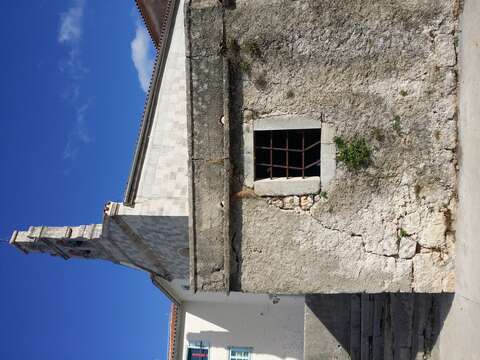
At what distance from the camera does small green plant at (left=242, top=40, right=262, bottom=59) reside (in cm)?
637

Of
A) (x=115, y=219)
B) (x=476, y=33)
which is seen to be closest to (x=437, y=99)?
(x=476, y=33)

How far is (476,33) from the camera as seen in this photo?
5.47 metres

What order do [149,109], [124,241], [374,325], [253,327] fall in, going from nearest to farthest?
[374,325]
[149,109]
[124,241]
[253,327]

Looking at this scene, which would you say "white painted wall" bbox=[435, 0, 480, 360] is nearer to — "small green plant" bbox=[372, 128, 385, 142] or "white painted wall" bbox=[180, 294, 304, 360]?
"small green plant" bbox=[372, 128, 385, 142]

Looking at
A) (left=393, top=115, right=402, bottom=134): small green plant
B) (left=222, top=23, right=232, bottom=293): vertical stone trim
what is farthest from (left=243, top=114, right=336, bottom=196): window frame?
(left=393, top=115, right=402, bottom=134): small green plant

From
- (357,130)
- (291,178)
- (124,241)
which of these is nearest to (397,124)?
(357,130)

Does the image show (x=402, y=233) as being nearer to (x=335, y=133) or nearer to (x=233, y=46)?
(x=335, y=133)

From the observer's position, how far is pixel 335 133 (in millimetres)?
6254

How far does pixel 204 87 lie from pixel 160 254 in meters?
5.43

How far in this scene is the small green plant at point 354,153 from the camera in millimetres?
6188

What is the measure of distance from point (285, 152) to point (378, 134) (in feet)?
4.39

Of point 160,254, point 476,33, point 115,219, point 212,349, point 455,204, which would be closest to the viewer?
point 476,33

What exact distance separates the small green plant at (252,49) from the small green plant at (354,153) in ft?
5.21

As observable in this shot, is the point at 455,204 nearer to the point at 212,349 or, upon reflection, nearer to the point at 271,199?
the point at 271,199
